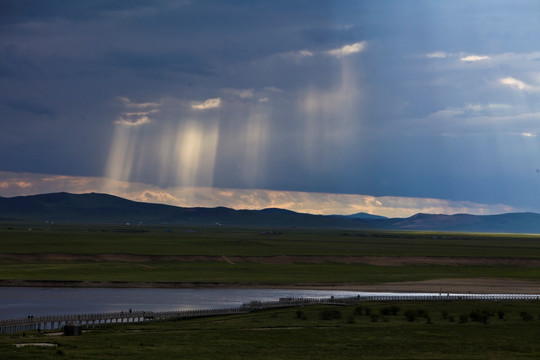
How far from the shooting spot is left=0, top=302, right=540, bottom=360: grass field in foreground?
181 feet

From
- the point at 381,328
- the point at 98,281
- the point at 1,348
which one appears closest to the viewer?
the point at 1,348

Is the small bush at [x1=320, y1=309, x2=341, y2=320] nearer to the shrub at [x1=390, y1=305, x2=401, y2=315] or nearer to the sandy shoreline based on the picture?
the shrub at [x1=390, y1=305, x2=401, y2=315]

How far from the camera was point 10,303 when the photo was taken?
90062mm

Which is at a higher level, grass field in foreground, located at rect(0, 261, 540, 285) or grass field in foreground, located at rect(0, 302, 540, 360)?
grass field in foreground, located at rect(0, 261, 540, 285)

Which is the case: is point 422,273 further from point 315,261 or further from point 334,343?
point 334,343

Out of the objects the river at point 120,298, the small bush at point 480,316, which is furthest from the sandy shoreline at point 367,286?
the small bush at point 480,316

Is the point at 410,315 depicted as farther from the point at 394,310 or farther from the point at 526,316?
the point at 526,316

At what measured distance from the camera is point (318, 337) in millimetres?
65312

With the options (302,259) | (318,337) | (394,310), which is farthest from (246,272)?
(318,337)

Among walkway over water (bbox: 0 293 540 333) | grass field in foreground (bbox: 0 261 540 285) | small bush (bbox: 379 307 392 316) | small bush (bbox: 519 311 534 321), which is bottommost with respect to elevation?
walkway over water (bbox: 0 293 540 333)

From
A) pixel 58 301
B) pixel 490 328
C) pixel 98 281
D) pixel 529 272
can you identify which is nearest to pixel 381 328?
pixel 490 328

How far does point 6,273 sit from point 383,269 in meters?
70.4

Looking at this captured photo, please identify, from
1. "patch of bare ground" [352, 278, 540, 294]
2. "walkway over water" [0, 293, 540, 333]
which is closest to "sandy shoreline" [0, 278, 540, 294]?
"patch of bare ground" [352, 278, 540, 294]

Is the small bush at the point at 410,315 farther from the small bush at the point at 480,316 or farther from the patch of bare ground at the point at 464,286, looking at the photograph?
the patch of bare ground at the point at 464,286
